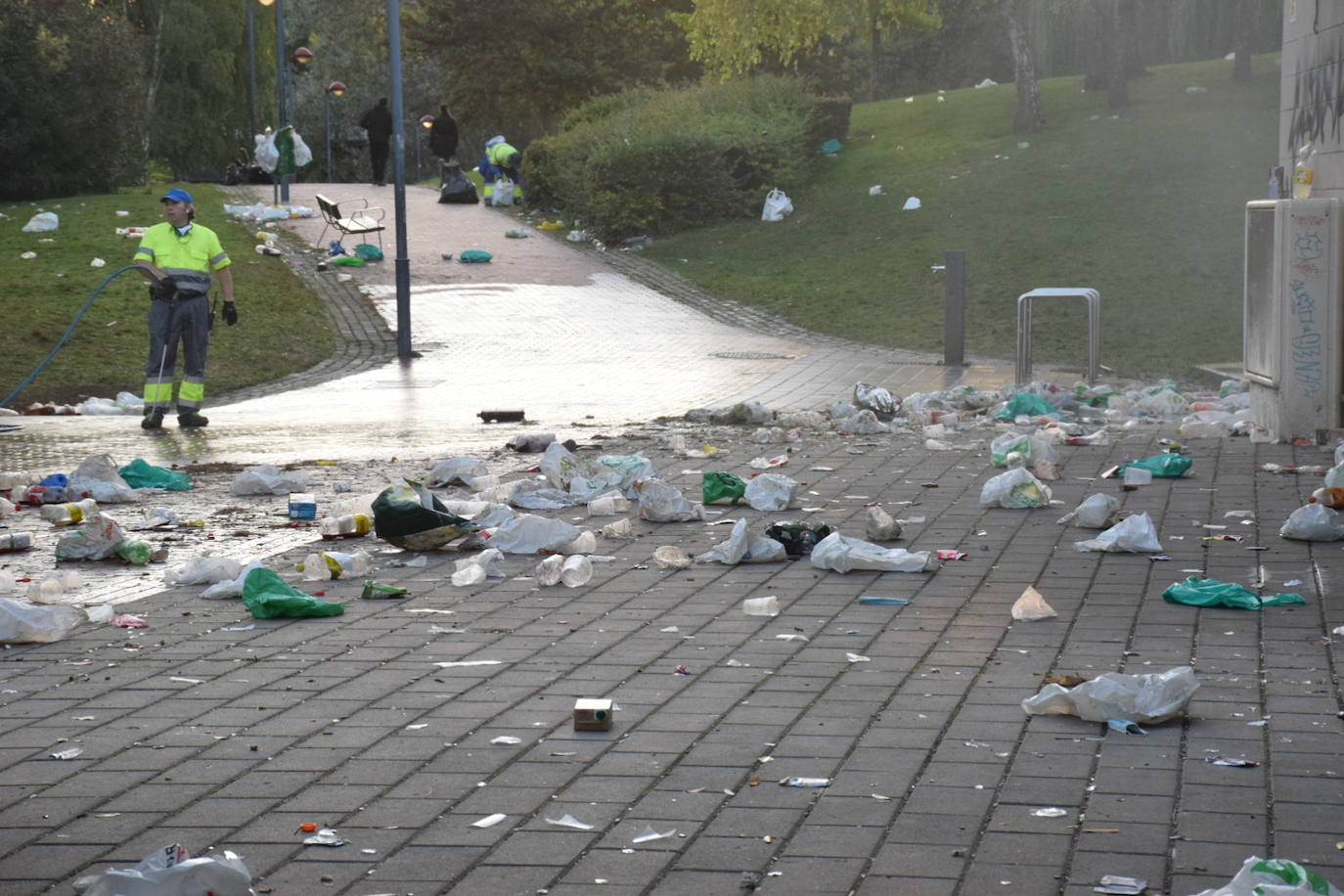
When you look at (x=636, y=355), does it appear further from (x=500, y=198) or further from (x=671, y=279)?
(x=500, y=198)

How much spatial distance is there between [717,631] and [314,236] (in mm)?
22848

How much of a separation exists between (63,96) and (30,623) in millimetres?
26286

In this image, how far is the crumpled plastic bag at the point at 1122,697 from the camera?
4.65m

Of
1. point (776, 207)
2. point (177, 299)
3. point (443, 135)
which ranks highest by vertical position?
point (443, 135)

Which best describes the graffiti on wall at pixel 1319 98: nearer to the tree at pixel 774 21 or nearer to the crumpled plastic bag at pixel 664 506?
the crumpled plastic bag at pixel 664 506

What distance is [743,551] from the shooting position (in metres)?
7.29

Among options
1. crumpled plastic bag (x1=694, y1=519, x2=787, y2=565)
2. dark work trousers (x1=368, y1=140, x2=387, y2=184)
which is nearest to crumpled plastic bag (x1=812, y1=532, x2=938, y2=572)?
crumpled plastic bag (x1=694, y1=519, x2=787, y2=565)

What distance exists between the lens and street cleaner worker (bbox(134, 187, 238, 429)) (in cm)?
1301

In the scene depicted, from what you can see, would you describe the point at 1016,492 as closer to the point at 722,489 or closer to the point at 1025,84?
the point at 722,489

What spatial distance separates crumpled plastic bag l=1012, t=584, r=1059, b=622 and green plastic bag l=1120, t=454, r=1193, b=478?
364 cm

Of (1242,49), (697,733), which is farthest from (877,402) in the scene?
(1242,49)

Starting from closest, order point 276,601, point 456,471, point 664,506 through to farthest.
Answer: point 276,601
point 664,506
point 456,471

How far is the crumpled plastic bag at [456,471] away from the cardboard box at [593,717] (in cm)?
505

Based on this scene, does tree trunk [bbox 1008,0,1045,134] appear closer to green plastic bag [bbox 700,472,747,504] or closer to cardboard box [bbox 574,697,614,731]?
green plastic bag [bbox 700,472,747,504]
